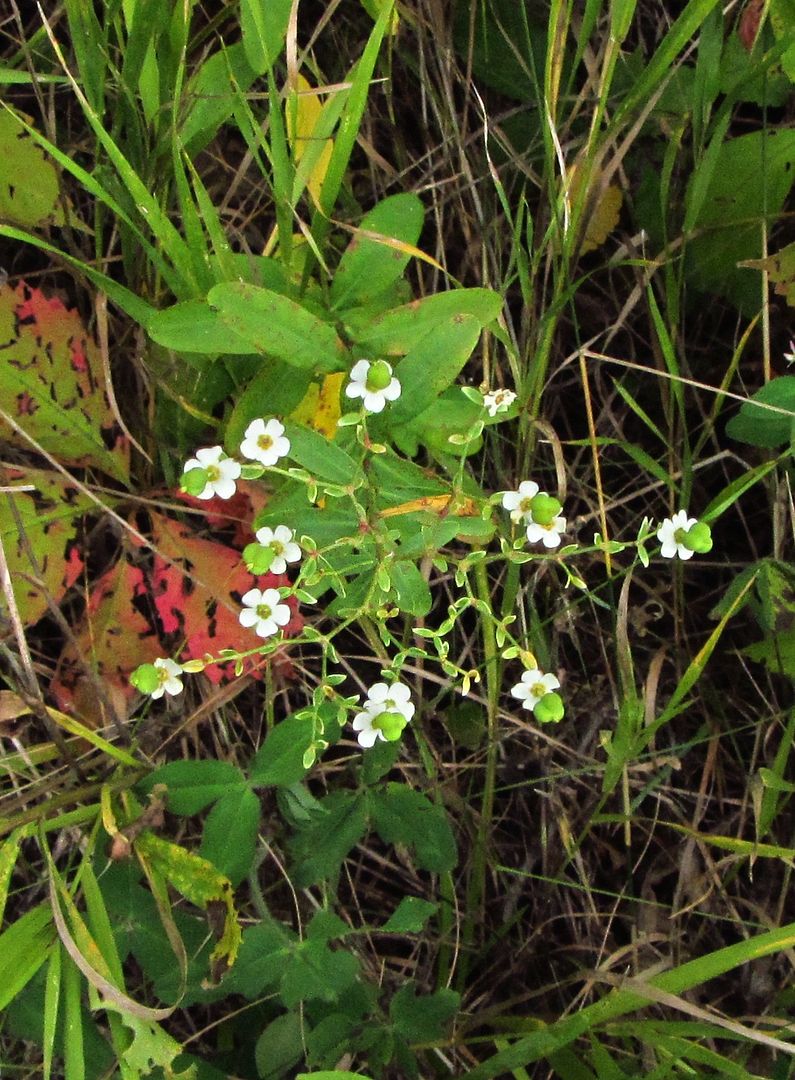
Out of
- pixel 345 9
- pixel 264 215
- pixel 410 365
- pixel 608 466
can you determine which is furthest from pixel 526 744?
pixel 345 9

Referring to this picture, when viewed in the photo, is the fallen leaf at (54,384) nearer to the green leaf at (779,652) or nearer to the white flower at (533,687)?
the white flower at (533,687)

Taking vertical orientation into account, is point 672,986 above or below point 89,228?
below

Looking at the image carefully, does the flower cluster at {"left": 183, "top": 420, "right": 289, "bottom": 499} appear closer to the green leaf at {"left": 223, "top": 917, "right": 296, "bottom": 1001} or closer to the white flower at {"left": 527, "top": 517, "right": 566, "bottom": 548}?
the white flower at {"left": 527, "top": 517, "right": 566, "bottom": 548}

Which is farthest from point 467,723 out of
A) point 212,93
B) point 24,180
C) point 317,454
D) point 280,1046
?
point 24,180

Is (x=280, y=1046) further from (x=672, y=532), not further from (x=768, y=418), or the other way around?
(x=768, y=418)

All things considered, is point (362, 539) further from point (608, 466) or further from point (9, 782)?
point (9, 782)
